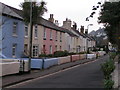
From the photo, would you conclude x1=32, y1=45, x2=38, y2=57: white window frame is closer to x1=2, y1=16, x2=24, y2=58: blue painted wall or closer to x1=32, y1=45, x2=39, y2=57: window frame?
x1=32, y1=45, x2=39, y2=57: window frame

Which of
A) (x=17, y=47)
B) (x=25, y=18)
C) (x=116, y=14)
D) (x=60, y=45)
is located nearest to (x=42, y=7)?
(x=25, y=18)

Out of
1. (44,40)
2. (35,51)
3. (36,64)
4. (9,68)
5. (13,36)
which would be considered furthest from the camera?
(44,40)

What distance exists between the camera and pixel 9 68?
18922mm

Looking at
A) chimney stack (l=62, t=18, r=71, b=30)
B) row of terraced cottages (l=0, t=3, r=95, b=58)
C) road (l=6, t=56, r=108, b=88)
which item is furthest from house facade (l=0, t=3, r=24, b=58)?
chimney stack (l=62, t=18, r=71, b=30)

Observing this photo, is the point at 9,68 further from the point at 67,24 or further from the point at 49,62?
the point at 67,24

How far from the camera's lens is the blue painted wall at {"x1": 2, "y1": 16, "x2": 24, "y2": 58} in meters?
29.6

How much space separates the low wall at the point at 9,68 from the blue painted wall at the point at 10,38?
8809 millimetres

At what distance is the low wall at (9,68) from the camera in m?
18.0

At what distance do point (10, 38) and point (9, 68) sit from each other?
41.0ft

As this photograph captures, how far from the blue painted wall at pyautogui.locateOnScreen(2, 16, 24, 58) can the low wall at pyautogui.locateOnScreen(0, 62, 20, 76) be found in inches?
347

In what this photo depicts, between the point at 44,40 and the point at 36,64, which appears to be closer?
the point at 36,64

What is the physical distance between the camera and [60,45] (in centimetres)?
5250

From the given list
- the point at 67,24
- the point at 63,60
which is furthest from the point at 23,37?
the point at 67,24

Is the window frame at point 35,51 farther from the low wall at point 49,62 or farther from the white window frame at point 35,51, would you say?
the low wall at point 49,62
